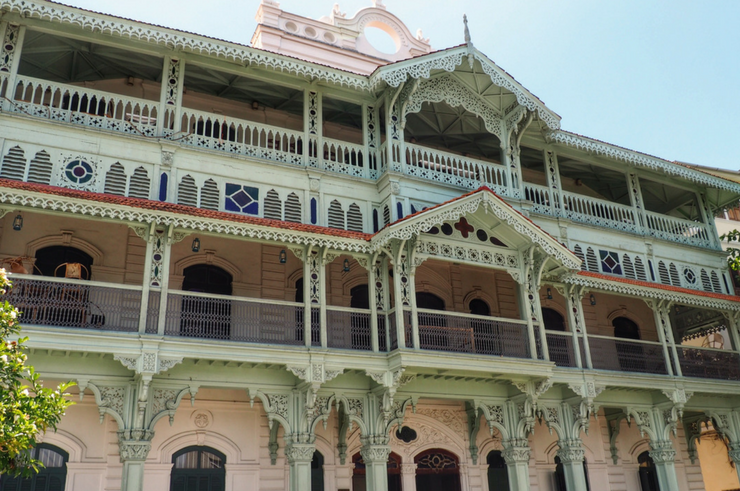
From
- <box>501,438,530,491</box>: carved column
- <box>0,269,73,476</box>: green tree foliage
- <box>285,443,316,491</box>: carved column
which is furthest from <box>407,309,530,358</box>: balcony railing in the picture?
<box>0,269,73,476</box>: green tree foliage

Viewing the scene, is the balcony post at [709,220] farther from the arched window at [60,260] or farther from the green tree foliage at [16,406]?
the green tree foliage at [16,406]

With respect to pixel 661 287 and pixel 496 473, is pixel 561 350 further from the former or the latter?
pixel 496 473

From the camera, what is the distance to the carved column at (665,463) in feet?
57.0

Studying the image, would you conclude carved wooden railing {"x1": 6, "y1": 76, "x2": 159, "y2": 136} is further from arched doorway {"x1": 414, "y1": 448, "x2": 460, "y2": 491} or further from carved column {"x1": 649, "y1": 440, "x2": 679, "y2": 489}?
carved column {"x1": 649, "y1": 440, "x2": 679, "y2": 489}

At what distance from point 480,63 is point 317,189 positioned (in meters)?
5.35

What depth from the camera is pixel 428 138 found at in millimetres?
20109

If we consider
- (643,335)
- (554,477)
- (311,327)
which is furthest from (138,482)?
(643,335)

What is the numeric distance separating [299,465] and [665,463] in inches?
397

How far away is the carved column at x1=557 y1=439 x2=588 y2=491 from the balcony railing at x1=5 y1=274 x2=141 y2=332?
10.5 meters

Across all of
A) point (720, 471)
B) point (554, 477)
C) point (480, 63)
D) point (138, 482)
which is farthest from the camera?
point (720, 471)

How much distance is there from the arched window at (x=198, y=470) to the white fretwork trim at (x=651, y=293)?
31.4 feet

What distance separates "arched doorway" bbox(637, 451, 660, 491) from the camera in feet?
65.7

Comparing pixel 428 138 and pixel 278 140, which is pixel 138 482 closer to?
pixel 278 140

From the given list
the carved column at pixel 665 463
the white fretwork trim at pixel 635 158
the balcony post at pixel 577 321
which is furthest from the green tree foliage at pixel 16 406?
the carved column at pixel 665 463
